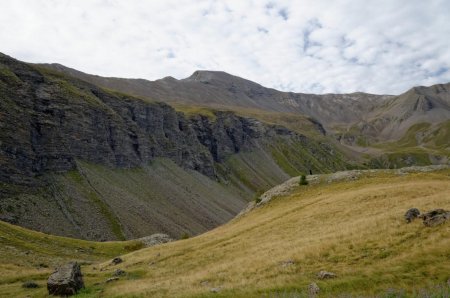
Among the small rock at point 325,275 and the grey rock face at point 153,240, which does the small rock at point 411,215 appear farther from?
the grey rock face at point 153,240

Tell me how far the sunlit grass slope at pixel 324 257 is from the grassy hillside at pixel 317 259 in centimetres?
6

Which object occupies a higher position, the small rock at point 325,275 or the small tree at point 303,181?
the small tree at point 303,181

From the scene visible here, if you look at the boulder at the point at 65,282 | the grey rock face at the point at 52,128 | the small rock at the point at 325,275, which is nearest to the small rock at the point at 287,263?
the small rock at the point at 325,275

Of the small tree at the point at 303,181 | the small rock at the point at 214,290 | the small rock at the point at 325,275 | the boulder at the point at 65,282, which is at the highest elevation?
the small tree at the point at 303,181

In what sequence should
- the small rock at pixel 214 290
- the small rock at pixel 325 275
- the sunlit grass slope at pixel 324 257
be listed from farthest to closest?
the small rock at pixel 214 290
the small rock at pixel 325 275
the sunlit grass slope at pixel 324 257

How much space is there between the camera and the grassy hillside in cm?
2216

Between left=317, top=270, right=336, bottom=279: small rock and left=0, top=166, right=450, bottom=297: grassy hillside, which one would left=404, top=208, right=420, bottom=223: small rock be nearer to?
left=0, top=166, right=450, bottom=297: grassy hillside

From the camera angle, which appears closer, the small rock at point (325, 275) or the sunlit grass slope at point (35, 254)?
the small rock at point (325, 275)

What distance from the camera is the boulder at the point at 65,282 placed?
102 ft

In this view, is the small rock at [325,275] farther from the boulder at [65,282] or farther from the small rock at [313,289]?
the boulder at [65,282]

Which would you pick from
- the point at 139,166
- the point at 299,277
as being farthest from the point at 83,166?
the point at 299,277

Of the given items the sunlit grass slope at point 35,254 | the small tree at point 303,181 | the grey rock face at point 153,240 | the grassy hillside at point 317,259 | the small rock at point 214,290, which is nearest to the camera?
the grassy hillside at point 317,259

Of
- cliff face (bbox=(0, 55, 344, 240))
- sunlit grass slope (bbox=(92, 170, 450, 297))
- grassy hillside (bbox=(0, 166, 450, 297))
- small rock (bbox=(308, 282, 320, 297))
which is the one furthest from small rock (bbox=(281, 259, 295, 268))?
cliff face (bbox=(0, 55, 344, 240))

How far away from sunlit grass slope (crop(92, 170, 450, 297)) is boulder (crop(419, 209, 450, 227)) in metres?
0.56
